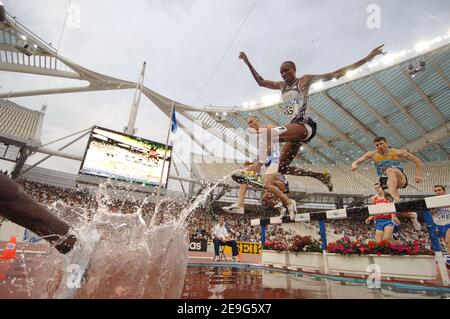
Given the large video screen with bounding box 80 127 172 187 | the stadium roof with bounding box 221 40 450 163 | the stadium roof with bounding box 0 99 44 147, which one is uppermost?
the stadium roof with bounding box 221 40 450 163

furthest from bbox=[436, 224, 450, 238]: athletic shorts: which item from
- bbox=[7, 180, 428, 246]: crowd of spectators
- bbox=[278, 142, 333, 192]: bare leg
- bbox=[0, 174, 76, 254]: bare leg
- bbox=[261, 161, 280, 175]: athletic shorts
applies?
bbox=[7, 180, 428, 246]: crowd of spectators

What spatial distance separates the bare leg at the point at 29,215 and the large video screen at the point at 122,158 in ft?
47.3

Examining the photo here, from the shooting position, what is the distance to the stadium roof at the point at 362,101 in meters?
17.4

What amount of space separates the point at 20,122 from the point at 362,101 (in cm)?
3008

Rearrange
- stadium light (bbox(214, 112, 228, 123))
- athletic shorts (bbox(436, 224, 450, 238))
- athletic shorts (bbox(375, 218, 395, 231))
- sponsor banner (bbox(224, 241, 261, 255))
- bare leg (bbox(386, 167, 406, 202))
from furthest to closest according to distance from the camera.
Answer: stadium light (bbox(214, 112, 228, 123)), sponsor banner (bbox(224, 241, 261, 255)), athletic shorts (bbox(375, 218, 395, 231)), athletic shorts (bbox(436, 224, 450, 238)), bare leg (bbox(386, 167, 406, 202))

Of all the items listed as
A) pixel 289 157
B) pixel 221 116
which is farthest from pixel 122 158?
pixel 289 157

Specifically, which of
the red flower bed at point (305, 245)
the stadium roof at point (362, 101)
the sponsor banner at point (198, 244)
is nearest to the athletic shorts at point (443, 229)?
the red flower bed at point (305, 245)

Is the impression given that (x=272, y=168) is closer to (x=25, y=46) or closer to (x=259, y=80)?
(x=259, y=80)

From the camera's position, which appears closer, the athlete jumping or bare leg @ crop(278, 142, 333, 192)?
the athlete jumping

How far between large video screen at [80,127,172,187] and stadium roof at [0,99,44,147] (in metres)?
6.22

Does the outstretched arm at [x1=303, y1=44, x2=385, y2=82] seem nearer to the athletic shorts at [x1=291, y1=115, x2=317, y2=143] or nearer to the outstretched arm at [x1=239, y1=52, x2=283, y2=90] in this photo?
the outstretched arm at [x1=239, y1=52, x2=283, y2=90]

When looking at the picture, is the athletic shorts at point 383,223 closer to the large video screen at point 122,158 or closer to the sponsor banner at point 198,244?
the sponsor banner at point 198,244

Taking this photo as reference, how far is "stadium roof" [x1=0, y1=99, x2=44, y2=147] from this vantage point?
18.8 meters
